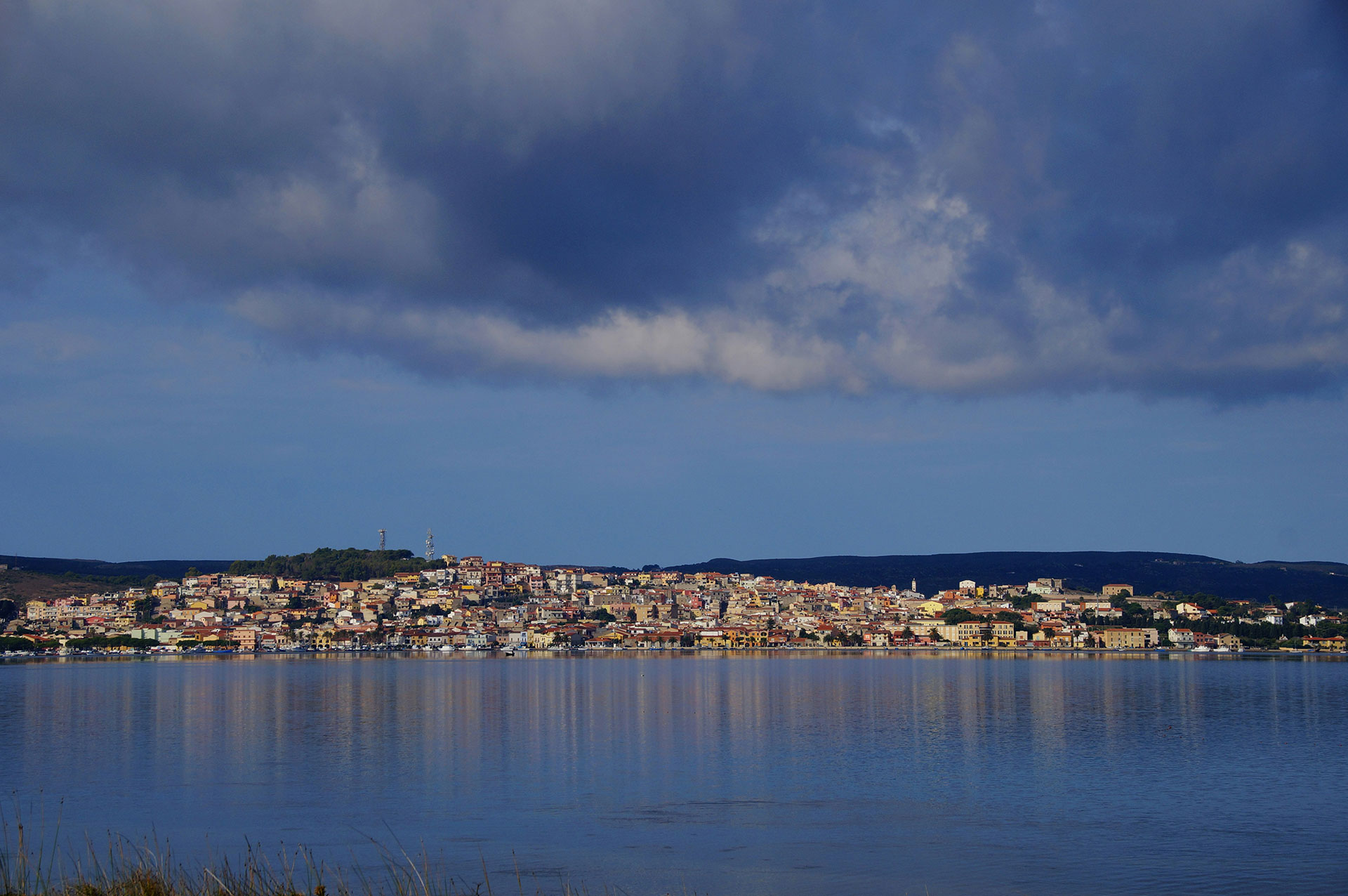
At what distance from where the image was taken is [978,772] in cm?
1972

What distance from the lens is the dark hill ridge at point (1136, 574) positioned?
6531 inches

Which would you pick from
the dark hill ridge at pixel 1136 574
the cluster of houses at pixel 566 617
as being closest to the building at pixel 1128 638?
the cluster of houses at pixel 566 617

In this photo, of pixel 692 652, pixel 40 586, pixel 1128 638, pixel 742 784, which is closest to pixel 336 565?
pixel 40 586

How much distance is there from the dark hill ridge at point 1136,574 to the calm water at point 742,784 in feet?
458

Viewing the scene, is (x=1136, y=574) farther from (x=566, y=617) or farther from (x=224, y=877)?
(x=224, y=877)

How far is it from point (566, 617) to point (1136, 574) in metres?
98.3

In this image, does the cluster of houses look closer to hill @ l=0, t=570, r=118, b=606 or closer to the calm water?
hill @ l=0, t=570, r=118, b=606

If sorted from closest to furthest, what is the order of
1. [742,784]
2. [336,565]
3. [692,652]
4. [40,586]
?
[742,784]
[692,652]
[40,586]
[336,565]

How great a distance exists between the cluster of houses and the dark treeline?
361 centimetres

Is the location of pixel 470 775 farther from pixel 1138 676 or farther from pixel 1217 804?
pixel 1138 676

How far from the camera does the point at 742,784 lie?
1852 cm

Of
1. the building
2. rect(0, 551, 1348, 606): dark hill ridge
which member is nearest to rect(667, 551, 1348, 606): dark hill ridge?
rect(0, 551, 1348, 606): dark hill ridge

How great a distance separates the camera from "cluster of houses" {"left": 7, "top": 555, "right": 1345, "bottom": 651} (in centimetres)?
10606

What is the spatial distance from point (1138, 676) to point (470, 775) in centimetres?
4135
